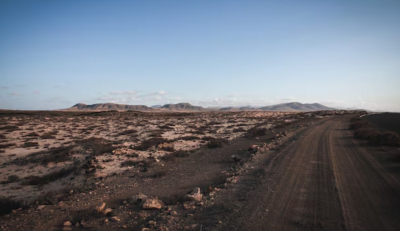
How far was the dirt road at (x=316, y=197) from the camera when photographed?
520 centimetres

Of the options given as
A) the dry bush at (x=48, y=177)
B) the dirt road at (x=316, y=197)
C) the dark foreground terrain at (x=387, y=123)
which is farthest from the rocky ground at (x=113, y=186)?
the dark foreground terrain at (x=387, y=123)

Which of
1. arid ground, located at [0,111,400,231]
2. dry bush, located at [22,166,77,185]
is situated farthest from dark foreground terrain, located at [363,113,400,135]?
dry bush, located at [22,166,77,185]

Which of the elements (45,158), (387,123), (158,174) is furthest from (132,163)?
(387,123)

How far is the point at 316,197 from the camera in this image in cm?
656

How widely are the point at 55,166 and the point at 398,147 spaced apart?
22016 millimetres

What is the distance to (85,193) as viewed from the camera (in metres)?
7.91

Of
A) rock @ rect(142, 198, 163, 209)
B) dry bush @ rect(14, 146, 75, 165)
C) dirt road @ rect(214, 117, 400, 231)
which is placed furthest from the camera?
dry bush @ rect(14, 146, 75, 165)

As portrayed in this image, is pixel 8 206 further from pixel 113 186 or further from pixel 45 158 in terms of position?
pixel 45 158

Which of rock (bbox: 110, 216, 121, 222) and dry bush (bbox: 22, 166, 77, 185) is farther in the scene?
dry bush (bbox: 22, 166, 77, 185)

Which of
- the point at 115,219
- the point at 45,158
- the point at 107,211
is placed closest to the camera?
the point at 115,219

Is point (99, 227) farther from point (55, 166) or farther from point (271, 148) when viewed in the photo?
point (271, 148)

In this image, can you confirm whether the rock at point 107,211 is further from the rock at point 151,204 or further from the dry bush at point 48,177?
the dry bush at point 48,177

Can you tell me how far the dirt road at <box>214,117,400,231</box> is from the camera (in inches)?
205

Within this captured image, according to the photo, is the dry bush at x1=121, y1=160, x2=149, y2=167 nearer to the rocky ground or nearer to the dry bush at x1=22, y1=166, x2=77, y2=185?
the rocky ground
